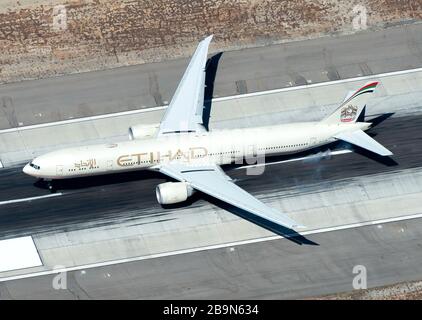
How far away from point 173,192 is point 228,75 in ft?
58.2

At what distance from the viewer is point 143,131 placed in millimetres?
82250

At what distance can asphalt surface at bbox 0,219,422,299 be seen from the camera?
241 ft

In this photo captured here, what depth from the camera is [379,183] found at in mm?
81188

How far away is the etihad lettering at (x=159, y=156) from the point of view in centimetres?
7869

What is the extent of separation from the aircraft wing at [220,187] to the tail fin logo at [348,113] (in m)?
11.5

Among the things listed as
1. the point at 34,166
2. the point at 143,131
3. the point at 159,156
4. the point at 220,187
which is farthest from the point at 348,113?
the point at 34,166

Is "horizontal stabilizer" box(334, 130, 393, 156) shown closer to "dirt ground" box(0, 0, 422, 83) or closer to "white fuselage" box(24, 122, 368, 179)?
"white fuselage" box(24, 122, 368, 179)

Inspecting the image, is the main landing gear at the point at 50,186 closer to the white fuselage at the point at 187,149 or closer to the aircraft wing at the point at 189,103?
the white fuselage at the point at 187,149

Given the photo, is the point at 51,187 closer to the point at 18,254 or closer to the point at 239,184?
the point at 18,254

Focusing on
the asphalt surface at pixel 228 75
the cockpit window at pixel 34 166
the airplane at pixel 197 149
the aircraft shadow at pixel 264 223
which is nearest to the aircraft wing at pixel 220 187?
the airplane at pixel 197 149

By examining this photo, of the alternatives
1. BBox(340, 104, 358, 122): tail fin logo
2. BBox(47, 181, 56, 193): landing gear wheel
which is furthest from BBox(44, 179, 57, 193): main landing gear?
BBox(340, 104, 358, 122): tail fin logo

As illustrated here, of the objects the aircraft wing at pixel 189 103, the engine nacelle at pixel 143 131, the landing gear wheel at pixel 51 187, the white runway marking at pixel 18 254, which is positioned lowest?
the white runway marking at pixel 18 254
